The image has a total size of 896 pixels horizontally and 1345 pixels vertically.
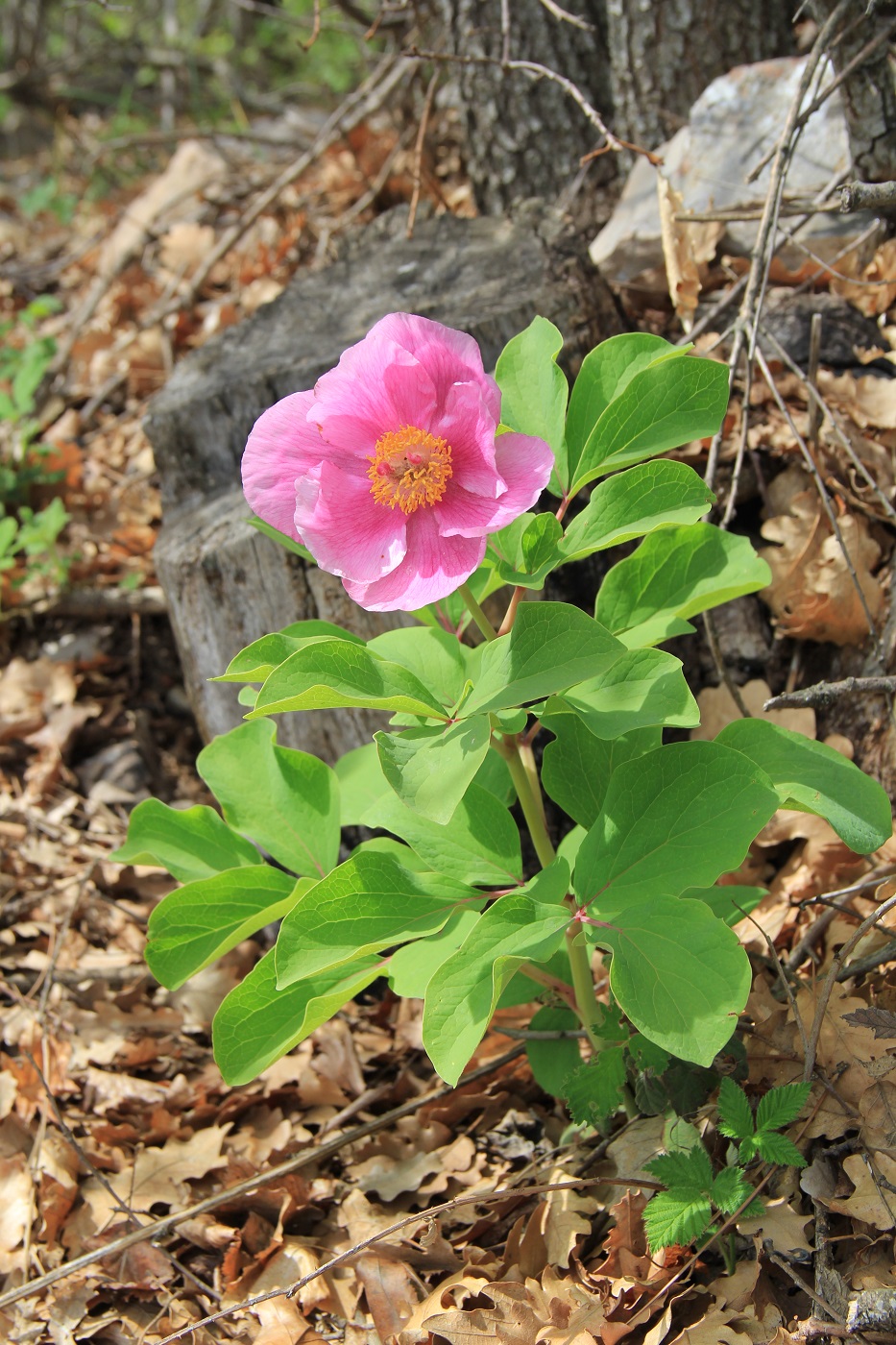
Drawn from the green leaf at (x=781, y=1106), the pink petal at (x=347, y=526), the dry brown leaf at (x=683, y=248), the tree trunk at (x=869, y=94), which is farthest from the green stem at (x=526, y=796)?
the tree trunk at (x=869, y=94)

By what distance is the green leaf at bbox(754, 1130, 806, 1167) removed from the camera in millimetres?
1363

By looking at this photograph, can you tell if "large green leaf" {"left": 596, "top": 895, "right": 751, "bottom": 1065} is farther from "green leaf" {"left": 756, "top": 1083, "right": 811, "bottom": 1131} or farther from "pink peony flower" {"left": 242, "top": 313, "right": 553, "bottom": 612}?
"pink peony flower" {"left": 242, "top": 313, "right": 553, "bottom": 612}

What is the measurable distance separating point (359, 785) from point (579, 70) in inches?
96.4

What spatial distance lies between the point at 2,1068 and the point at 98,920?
0.46 metres

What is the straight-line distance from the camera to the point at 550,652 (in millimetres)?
1211

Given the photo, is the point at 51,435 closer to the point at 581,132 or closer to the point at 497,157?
the point at 497,157

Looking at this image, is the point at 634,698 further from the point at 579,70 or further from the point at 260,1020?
the point at 579,70

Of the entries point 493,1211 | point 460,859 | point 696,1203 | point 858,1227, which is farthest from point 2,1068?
point 858,1227

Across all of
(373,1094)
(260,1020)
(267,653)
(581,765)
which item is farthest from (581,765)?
(373,1094)

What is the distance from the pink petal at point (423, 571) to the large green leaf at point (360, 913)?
364mm

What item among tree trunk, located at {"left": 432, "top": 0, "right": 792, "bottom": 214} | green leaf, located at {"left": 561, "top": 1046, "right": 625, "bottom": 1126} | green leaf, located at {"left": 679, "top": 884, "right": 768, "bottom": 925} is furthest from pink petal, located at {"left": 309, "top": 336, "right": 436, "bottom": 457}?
tree trunk, located at {"left": 432, "top": 0, "right": 792, "bottom": 214}

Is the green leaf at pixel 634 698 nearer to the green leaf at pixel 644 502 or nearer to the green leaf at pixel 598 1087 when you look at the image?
the green leaf at pixel 644 502

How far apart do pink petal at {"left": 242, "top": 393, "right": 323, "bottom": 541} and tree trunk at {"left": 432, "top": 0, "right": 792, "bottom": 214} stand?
6.49 ft

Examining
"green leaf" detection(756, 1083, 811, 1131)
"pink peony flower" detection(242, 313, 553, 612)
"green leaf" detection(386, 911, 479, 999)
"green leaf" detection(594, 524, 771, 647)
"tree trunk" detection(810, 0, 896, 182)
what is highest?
"tree trunk" detection(810, 0, 896, 182)
